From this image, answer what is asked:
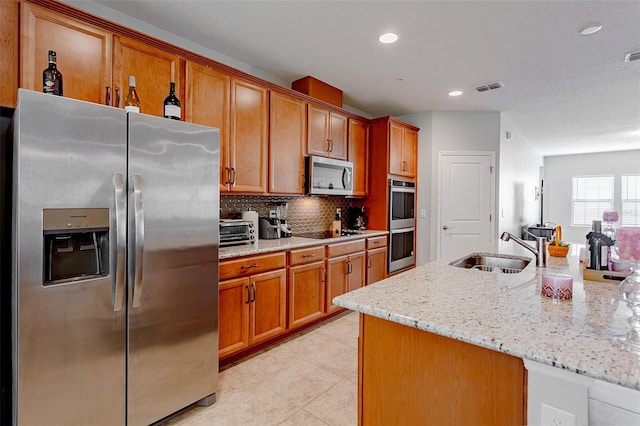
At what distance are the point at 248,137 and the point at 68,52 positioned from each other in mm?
1307

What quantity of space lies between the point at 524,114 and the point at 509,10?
326cm

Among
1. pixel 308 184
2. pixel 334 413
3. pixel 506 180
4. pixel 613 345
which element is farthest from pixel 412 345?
pixel 506 180

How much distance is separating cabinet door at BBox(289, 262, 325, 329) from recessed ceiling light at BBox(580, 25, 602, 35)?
2924 mm

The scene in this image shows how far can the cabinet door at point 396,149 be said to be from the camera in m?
4.25

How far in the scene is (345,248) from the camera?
355 centimetres

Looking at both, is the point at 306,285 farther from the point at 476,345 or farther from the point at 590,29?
the point at 590,29

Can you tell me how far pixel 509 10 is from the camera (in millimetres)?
2271

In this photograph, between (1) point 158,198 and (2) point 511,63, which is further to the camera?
(2) point 511,63

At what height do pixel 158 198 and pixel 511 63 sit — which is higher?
pixel 511 63

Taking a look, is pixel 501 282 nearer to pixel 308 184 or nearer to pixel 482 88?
pixel 308 184

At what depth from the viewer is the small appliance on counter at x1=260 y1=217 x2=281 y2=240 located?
322 cm

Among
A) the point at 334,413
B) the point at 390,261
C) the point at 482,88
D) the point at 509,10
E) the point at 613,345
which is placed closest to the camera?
the point at 613,345

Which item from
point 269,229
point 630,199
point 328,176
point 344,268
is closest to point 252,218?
point 269,229

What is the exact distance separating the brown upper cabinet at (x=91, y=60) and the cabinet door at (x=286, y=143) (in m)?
0.96
